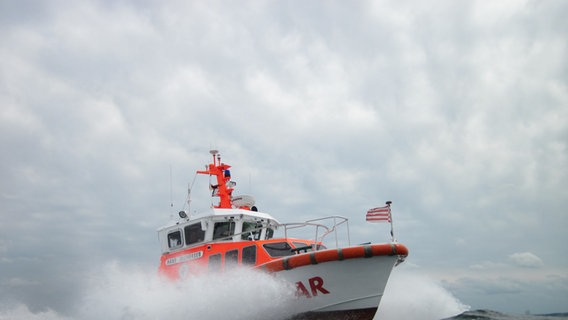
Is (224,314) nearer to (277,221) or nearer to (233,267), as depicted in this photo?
(233,267)

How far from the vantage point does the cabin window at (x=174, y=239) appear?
11.2 metres

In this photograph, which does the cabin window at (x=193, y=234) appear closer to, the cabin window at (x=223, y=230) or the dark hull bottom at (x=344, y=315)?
the cabin window at (x=223, y=230)

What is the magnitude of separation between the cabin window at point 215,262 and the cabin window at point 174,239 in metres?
1.60

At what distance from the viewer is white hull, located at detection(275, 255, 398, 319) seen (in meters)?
8.08

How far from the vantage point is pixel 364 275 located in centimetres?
809

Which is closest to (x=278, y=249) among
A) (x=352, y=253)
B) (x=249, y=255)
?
Answer: (x=249, y=255)

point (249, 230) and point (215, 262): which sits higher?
point (249, 230)

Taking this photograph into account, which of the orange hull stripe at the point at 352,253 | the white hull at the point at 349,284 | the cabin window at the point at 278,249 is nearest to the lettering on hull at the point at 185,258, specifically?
the cabin window at the point at 278,249

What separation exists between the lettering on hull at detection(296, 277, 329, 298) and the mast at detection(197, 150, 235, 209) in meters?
4.54

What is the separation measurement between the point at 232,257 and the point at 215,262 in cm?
52

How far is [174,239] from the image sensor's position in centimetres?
1134

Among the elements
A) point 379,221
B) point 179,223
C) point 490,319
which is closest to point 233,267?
point 179,223

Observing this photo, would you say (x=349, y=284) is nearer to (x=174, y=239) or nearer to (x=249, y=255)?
(x=249, y=255)

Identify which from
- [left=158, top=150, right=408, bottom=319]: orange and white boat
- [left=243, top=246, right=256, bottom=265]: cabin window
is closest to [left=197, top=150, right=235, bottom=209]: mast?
[left=158, top=150, right=408, bottom=319]: orange and white boat
